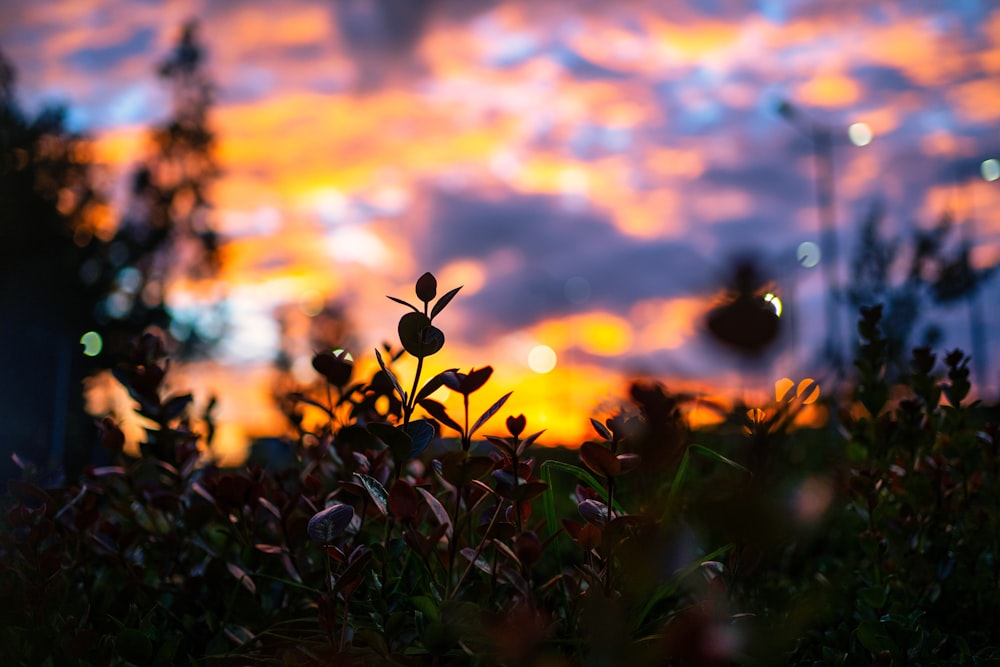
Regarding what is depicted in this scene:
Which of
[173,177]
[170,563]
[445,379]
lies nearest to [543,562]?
[170,563]

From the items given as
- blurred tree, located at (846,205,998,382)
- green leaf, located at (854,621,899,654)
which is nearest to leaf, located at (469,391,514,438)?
green leaf, located at (854,621,899,654)

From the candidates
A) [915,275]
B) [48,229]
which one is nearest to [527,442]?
[915,275]

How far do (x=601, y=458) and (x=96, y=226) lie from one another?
3587 cm

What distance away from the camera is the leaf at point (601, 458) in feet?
4.19

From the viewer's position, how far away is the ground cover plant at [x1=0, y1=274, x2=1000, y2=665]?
1.25 metres

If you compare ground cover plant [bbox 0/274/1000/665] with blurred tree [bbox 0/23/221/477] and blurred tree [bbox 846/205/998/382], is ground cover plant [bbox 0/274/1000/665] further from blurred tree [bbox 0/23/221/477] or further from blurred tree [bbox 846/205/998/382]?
blurred tree [bbox 0/23/221/477]

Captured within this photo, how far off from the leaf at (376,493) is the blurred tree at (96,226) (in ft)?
93.7

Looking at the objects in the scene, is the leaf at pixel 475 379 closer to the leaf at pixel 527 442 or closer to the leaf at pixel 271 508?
the leaf at pixel 527 442

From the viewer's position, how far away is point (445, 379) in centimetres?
151

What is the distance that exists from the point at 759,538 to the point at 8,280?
33790 millimetres

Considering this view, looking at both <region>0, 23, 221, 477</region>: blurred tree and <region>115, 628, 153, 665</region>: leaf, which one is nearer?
<region>115, 628, 153, 665</region>: leaf

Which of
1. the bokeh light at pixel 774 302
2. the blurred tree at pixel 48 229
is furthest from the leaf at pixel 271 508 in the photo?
the blurred tree at pixel 48 229

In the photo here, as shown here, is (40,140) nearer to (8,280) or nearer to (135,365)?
(8,280)

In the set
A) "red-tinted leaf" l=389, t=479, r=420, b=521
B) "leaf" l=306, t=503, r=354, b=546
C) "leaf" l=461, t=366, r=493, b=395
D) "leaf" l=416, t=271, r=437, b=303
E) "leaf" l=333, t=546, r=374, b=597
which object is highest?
"leaf" l=416, t=271, r=437, b=303
